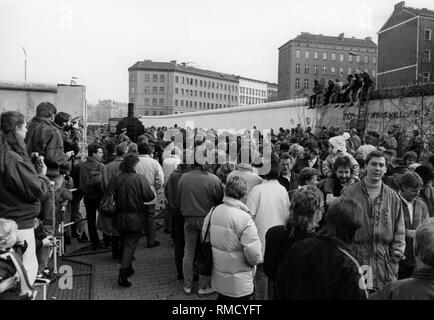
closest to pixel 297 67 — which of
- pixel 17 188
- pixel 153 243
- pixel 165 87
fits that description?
pixel 165 87

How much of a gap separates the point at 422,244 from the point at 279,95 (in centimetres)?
10601

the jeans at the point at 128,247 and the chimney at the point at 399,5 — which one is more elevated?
the chimney at the point at 399,5

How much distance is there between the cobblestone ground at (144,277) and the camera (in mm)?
5719

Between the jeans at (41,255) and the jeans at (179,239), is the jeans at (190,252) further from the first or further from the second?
the jeans at (41,255)

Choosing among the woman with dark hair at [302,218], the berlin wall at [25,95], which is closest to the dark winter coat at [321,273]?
the woman with dark hair at [302,218]

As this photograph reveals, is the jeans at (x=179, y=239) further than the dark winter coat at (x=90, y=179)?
No

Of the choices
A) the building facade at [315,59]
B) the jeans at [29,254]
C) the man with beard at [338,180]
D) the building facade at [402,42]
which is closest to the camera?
the jeans at [29,254]

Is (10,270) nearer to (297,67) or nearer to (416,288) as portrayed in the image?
(416,288)

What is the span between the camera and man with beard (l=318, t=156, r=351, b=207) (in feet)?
16.8

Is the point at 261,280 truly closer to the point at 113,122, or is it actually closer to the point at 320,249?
the point at 320,249

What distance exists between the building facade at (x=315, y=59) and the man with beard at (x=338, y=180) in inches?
3765

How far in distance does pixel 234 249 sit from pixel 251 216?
78cm

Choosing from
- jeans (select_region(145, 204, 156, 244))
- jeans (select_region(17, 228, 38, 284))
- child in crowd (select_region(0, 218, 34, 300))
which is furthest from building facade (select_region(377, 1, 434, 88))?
child in crowd (select_region(0, 218, 34, 300))

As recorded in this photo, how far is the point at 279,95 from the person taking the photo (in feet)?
348
